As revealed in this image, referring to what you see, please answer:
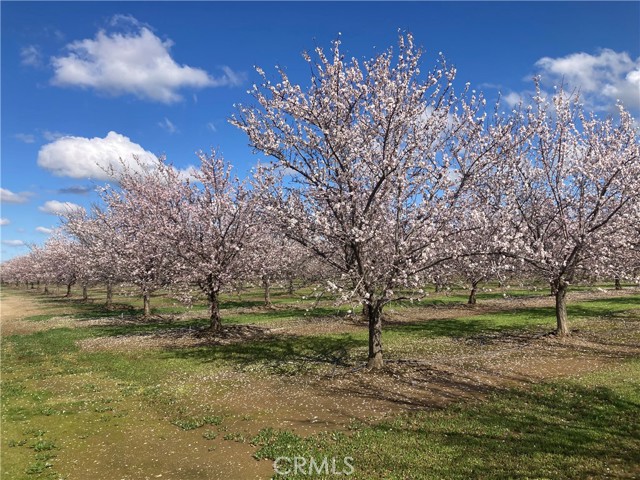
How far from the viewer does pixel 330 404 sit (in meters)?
14.0

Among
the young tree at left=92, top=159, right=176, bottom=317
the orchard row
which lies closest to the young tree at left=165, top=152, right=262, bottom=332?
the young tree at left=92, top=159, right=176, bottom=317

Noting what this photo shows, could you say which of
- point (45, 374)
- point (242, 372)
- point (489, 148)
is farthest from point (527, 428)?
point (45, 374)

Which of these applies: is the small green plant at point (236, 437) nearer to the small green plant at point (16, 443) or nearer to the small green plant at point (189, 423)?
the small green plant at point (189, 423)

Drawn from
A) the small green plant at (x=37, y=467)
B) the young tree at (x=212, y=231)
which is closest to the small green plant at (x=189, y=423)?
the small green plant at (x=37, y=467)

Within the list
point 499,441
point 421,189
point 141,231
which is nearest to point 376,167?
point 421,189

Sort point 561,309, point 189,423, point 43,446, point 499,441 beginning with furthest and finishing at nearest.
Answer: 1. point 561,309
2. point 189,423
3. point 43,446
4. point 499,441

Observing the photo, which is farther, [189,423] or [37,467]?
[189,423]

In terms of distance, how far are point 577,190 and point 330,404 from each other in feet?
61.1

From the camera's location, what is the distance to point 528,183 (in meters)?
23.0

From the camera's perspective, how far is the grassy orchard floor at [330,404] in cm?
987

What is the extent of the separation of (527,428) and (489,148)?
10376 millimetres

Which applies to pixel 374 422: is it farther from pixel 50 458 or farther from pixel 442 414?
pixel 50 458

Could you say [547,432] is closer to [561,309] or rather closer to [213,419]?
[213,419]

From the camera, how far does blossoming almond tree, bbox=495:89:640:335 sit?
21.2 meters
